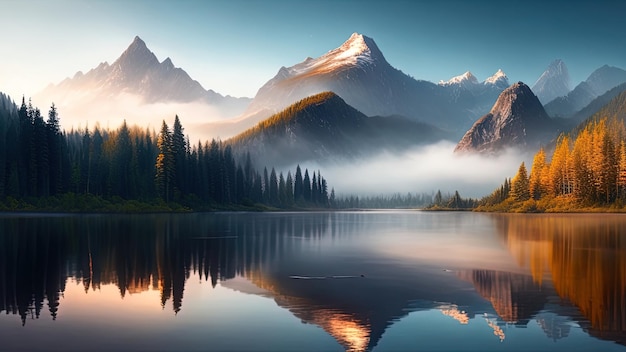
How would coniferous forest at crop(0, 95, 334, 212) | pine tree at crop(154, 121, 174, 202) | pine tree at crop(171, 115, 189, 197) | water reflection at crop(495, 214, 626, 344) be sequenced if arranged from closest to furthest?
water reflection at crop(495, 214, 626, 344) < coniferous forest at crop(0, 95, 334, 212) < pine tree at crop(154, 121, 174, 202) < pine tree at crop(171, 115, 189, 197)

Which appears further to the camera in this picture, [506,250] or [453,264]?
[506,250]

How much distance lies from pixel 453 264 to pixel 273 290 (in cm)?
2025

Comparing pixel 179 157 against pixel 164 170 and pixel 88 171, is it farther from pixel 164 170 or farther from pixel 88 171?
pixel 88 171

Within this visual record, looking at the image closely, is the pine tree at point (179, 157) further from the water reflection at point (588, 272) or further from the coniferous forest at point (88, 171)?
the water reflection at point (588, 272)

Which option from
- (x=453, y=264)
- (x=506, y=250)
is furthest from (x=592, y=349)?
(x=506, y=250)

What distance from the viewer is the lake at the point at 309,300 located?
2127 centimetres

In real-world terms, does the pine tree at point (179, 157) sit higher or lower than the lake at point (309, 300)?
higher

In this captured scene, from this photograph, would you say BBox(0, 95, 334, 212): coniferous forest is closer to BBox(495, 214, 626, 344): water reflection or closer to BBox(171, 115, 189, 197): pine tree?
BBox(171, 115, 189, 197): pine tree

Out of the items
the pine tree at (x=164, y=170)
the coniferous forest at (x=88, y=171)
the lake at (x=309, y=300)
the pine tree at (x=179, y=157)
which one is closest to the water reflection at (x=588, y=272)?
the lake at (x=309, y=300)

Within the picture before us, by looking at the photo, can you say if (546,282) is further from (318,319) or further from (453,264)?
(318,319)

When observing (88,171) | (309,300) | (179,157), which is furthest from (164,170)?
(309,300)

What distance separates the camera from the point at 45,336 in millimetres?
21547

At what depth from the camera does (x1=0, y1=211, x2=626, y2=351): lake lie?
21.3 metres

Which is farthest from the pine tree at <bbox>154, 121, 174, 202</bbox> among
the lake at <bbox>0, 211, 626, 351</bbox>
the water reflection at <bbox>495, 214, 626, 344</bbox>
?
the water reflection at <bbox>495, 214, 626, 344</bbox>
